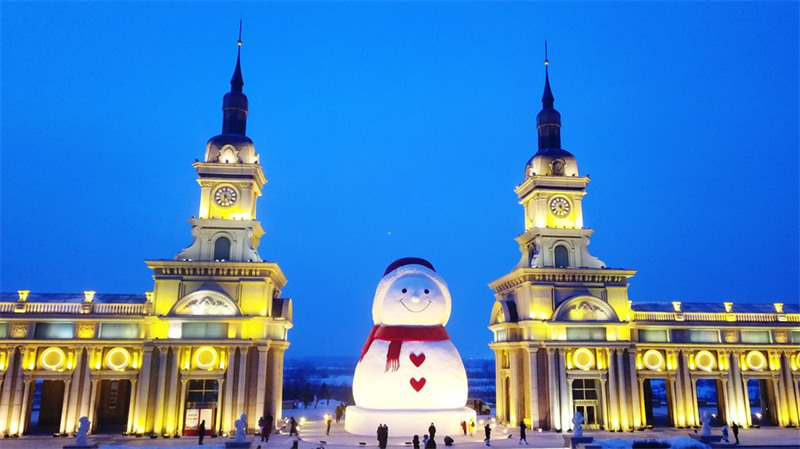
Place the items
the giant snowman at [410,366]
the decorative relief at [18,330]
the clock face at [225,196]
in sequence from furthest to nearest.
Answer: the clock face at [225,196] < the decorative relief at [18,330] < the giant snowman at [410,366]

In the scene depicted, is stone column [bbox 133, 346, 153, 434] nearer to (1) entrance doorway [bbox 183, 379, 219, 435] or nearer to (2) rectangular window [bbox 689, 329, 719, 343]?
(1) entrance doorway [bbox 183, 379, 219, 435]

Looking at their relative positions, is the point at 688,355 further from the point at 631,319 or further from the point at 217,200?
the point at 217,200

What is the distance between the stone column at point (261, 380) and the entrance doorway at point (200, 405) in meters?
2.31

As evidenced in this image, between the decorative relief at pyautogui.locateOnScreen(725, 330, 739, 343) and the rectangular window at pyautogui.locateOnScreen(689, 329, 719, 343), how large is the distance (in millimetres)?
558

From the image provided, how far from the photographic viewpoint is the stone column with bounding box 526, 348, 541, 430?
3194 cm

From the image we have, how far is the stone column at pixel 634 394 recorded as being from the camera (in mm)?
31766

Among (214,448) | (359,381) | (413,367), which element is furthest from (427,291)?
(214,448)

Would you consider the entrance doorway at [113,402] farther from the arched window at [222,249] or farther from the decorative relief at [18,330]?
the arched window at [222,249]

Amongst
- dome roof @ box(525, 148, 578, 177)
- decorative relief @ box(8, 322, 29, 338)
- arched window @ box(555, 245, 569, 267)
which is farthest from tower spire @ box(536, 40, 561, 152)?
decorative relief @ box(8, 322, 29, 338)

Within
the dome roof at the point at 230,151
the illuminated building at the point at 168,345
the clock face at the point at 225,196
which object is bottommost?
the illuminated building at the point at 168,345

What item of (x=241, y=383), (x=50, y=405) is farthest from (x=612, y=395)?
(x=50, y=405)

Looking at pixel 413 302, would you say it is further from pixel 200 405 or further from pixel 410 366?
pixel 200 405

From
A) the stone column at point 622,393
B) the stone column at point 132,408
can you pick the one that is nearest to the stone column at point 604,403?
the stone column at point 622,393

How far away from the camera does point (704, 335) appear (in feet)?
112
